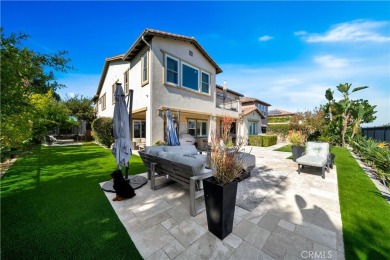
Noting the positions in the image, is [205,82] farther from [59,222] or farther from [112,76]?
[59,222]

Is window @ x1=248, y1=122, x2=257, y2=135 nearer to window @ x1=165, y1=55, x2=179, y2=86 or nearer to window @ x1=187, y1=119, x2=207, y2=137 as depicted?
window @ x1=187, y1=119, x2=207, y2=137

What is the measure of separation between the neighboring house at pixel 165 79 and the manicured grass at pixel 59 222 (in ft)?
17.5

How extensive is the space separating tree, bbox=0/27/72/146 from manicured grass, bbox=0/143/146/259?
2326 millimetres

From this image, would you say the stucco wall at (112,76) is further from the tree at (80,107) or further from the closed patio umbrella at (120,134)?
the closed patio umbrella at (120,134)

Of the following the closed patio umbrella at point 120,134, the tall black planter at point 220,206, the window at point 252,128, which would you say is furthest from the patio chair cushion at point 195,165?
the window at point 252,128

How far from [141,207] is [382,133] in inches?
873

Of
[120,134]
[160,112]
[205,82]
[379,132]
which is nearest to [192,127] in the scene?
[205,82]

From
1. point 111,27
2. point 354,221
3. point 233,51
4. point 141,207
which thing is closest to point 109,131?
point 111,27

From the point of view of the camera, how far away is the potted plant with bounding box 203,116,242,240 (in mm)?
2732

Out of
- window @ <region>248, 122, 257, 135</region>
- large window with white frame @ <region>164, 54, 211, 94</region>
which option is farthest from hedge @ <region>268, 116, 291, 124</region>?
large window with white frame @ <region>164, 54, 211, 94</region>

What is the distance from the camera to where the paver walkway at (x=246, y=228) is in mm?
2537

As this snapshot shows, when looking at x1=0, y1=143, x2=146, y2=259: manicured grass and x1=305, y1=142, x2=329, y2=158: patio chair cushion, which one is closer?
x1=0, y1=143, x2=146, y2=259: manicured grass

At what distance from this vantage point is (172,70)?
11.1 m

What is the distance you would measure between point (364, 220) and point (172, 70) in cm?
1129
